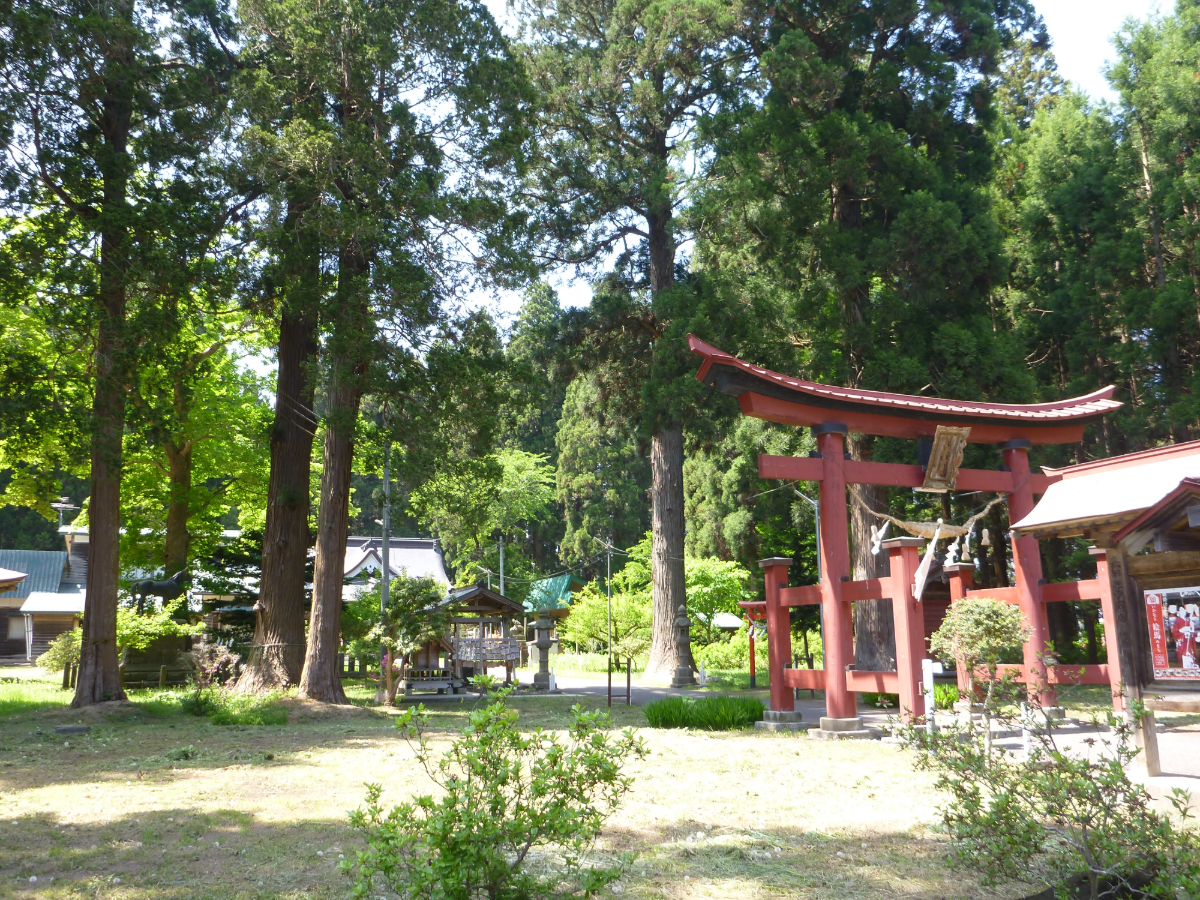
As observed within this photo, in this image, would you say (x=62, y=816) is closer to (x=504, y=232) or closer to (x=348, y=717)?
(x=348, y=717)

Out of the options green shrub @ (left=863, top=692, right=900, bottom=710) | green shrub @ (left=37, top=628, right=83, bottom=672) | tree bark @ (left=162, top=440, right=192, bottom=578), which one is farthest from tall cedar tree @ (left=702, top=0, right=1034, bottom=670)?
green shrub @ (left=37, top=628, right=83, bottom=672)

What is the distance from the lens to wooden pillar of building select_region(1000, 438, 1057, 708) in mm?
11516

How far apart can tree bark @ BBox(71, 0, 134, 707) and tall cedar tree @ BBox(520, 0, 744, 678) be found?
9.62 metres

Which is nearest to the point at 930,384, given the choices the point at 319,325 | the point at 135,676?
the point at 319,325

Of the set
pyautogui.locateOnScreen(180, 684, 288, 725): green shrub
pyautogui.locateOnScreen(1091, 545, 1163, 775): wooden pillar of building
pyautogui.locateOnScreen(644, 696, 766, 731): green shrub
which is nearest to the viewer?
pyautogui.locateOnScreen(1091, 545, 1163, 775): wooden pillar of building

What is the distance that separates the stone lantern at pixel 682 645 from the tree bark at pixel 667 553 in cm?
5

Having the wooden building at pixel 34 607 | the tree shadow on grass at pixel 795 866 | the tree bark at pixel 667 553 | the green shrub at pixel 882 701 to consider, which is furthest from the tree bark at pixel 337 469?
the wooden building at pixel 34 607

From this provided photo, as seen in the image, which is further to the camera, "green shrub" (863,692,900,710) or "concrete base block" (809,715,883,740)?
"green shrub" (863,692,900,710)

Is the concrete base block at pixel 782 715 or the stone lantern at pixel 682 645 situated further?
the stone lantern at pixel 682 645

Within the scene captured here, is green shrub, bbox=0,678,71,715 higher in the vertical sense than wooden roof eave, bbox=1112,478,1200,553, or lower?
lower

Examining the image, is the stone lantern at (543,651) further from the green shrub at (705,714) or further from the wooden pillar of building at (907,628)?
the wooden pillar of building at (907,628)

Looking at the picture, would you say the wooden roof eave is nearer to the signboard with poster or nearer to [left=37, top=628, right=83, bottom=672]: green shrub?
the signboard with poster

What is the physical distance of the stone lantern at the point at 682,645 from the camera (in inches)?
762

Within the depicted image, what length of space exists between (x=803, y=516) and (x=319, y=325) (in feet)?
46.2
